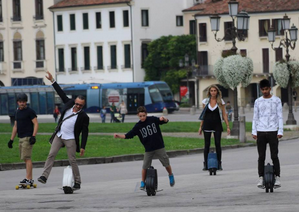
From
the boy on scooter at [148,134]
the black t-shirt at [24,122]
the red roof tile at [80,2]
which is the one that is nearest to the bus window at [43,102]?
the red roof tile at [80,2]

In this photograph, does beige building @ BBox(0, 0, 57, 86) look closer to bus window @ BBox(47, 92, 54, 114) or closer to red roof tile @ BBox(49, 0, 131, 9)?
red roof tile @ BBox(49, 0, 131, 9)

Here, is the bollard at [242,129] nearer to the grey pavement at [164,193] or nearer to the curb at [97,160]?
the curb at [97,160]

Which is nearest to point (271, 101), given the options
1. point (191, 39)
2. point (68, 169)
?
point (68, 169)

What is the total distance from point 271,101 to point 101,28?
81.1 meters

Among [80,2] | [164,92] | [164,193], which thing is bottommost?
[164,92]

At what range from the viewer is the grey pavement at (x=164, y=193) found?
44.1ft

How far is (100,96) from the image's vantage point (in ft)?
271

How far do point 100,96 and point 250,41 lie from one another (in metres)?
16.5

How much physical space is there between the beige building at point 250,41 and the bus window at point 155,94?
9.29 m

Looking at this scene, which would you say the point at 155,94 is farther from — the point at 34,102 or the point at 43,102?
the point at 34,102

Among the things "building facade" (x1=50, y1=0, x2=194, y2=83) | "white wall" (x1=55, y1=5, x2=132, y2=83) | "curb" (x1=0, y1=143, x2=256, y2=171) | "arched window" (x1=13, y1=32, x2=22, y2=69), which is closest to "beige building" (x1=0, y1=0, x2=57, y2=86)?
"arched window" (x1=13, y1=32, x2=22, y2=69)

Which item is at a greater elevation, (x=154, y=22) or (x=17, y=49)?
(x=154, y=22)

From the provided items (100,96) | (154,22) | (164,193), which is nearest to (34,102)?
(100,96)

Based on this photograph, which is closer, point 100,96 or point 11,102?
point 11,102
